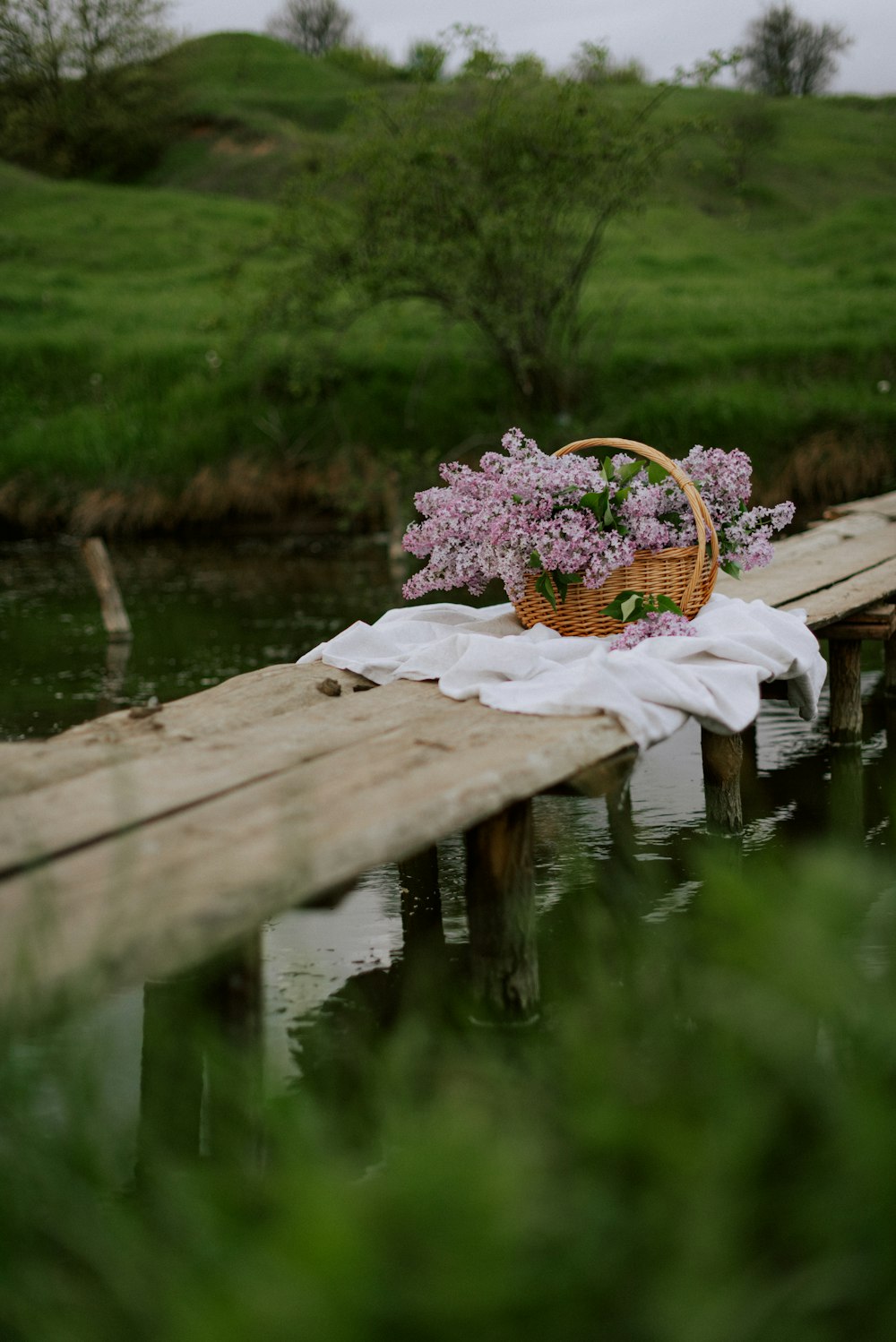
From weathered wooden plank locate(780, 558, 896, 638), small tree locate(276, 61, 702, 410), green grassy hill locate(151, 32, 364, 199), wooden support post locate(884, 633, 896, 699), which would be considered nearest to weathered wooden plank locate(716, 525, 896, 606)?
weathered wooden plank locate(780, 558, 896, 638)

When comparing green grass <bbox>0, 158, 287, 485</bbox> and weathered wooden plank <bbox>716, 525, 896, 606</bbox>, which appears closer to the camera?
weathered wooden plank <bbox>716, 525, 896, 606</bbox>

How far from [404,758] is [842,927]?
85.9 inches

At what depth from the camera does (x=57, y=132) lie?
43219mm

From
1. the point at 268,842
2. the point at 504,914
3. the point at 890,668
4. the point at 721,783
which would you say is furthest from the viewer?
the point at 890,668

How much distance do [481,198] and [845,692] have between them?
12.0m

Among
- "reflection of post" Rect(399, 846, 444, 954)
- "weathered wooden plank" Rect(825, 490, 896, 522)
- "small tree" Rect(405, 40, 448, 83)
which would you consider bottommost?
"reflection of post" Rect(399, 846, 444, 954)

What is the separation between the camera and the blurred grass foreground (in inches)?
39.1

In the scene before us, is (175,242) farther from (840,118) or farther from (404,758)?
(404,758)

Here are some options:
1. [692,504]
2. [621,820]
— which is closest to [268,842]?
[692,504]

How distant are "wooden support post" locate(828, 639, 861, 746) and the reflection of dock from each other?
3171 mm

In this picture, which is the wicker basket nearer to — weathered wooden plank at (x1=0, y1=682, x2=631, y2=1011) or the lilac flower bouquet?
the lilac flower bouquet

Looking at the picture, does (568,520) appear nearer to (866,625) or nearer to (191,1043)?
(866,625)

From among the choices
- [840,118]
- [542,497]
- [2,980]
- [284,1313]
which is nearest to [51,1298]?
[284,1313]

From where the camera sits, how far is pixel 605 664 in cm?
406
